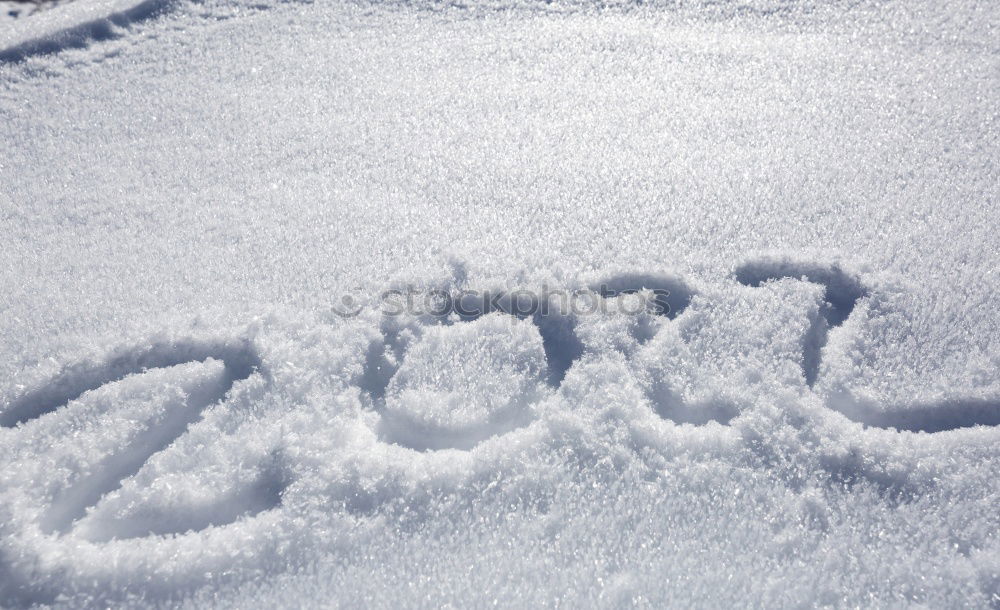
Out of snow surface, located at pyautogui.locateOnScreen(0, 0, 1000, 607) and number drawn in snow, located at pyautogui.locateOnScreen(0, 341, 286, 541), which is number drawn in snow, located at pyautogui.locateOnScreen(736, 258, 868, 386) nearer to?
snow surface, located at pyautogui.locateOnScreen(0, 0, 1000, 607)

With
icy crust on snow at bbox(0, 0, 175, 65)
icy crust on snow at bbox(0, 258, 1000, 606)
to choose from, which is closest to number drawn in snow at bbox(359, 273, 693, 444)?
icy crust on snow at bbox(0, 258, 1000, 606)

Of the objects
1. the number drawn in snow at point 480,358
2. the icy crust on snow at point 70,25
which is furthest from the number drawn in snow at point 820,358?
the icy crust on snow at point 70,25

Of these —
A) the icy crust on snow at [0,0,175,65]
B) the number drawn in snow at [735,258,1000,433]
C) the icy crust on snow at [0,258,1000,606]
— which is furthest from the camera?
the icy crust on snow at [0,0,175,65]

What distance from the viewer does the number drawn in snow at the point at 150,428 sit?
0.92 m

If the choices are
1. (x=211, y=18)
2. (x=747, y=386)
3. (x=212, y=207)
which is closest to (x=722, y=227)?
(x=747, y=386)

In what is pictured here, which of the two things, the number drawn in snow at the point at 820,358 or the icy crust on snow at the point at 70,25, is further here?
the icy crust on snow at the point at 70,25

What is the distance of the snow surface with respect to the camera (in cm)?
87

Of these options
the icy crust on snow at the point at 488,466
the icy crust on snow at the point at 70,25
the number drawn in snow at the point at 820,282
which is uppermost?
the icy crust on snow at the point at 70,25

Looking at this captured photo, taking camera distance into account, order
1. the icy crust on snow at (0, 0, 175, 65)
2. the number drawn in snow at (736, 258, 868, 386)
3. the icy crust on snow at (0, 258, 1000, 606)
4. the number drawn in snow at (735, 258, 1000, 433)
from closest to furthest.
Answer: the icy crust on snow at (0, 258, 1000, 606), the number drawn in snow at (735, 258, 1000, 433), the number drawn in snow at (736, 258, 868, 386), the icy crust on snow at (0, 0, 175, 65)

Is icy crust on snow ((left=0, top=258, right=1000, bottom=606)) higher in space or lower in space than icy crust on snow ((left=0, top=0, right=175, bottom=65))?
lower

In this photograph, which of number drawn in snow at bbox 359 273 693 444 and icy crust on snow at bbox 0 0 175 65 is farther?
icy crust on snow at bbox 0 0 175 65

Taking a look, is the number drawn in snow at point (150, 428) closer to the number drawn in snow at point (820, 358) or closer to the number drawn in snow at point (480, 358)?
the number drawn in snow at point (480, 358)

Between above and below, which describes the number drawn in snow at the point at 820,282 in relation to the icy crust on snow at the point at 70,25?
below

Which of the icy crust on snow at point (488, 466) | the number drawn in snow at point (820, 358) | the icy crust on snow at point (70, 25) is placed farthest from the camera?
the icy crust on snow at point (70, 25)
